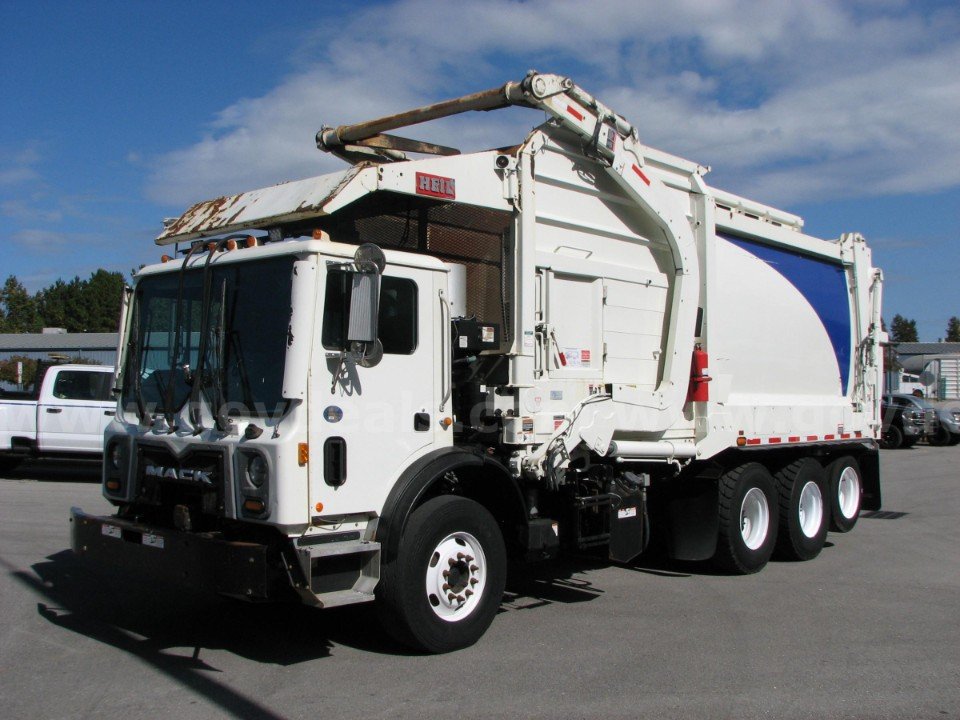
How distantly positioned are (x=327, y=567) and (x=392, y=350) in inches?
55.8

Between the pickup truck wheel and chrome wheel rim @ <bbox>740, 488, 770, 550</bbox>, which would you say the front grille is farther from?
the pickup truck wheel

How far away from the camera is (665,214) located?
8.32 m

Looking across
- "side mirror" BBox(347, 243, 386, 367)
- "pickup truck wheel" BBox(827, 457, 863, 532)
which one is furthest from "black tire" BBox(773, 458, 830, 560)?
"side mirror" BBox(347, 243, 386, 367)

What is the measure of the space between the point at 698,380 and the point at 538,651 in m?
3.30

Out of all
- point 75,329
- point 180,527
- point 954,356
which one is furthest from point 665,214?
point 75,329

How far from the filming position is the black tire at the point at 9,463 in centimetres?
1698

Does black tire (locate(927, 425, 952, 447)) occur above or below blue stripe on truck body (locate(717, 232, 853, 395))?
below

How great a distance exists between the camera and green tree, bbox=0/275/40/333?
65.0 m

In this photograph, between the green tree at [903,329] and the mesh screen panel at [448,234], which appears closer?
the mesh screen panel at [448,234]

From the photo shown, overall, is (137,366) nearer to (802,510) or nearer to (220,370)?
(220,370)

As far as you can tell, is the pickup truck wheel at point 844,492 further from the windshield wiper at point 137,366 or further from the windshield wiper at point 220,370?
the windshield wiper at point 137,366

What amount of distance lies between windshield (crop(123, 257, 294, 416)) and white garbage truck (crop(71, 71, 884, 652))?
18mm

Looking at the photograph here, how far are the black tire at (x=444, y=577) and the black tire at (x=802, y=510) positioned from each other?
14.3 feet

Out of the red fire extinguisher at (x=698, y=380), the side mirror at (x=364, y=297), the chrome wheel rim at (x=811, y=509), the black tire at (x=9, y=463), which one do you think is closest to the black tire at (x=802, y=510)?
the chrome wheel rim at (x=811, y=509)
